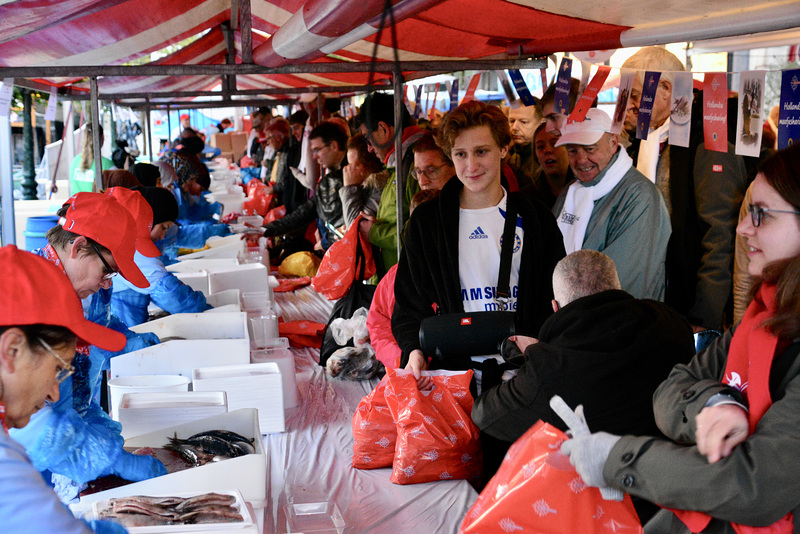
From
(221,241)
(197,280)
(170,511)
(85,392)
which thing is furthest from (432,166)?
(221,241)

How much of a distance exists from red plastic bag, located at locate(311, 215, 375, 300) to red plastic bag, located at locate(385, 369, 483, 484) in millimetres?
1776

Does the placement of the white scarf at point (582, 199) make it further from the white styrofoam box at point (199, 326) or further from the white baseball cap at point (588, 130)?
the white styrofoam box at point (199, 326)

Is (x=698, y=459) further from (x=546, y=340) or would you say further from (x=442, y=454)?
(x=442, y=454)

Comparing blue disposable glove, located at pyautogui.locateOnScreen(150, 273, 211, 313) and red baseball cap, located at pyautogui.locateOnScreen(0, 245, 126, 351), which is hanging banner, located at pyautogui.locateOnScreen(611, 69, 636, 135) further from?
red baseball cap, located at pyautogui.locateOnScreen(0, 245, 126, 351)

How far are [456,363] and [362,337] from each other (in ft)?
5.11

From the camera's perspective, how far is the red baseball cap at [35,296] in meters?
1.21

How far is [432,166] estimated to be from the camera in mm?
3562

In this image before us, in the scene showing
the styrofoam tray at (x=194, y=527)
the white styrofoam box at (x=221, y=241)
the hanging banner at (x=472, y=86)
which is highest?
the hanging banner at (x=472, y=86)

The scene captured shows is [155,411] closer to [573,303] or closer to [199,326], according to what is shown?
[199,326]

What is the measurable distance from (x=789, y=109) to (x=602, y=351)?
1.28 meters

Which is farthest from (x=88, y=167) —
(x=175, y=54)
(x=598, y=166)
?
(x=598, y=166)

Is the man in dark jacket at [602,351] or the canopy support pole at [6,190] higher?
the canopy support pole at [6,190]

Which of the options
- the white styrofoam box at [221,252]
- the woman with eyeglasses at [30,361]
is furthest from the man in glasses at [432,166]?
the woman with eyeglasses at [30,361]

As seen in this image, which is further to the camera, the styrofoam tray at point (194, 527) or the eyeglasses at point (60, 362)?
the styrofoam tray at point (194, 527)
